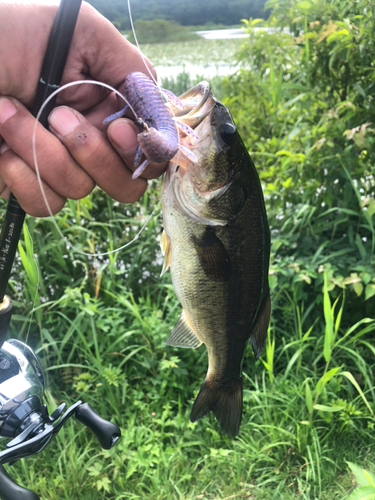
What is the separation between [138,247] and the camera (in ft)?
10.1

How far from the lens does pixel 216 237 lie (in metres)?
1.25

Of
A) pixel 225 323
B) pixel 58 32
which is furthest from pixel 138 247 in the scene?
pixel 58 32

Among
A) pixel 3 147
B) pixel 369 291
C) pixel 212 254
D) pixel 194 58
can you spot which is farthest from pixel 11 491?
pixel 194 58

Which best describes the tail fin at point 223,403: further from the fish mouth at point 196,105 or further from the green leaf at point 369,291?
the green leaf at point 369,291

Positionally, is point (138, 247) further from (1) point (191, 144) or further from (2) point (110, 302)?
(1) point (191, 144)

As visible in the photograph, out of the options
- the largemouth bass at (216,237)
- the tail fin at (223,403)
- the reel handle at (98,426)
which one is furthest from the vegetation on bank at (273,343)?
the reel handle at (98,426)

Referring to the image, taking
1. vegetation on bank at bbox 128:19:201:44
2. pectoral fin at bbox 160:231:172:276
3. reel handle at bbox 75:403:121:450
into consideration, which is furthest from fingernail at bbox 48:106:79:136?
vegetation on bank at bbox 128:19:201:44

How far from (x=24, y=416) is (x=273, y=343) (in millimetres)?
1671

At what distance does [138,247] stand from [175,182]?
6.21 feet

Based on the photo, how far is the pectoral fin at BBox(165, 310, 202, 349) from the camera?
4.76 feet

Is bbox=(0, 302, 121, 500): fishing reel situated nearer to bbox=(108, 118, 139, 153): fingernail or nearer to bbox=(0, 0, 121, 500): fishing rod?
bbox=(0, 0, 121, 500): fishing rod

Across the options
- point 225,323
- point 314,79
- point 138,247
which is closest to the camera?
point 225,323

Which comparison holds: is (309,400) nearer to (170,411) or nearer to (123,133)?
(170,411)

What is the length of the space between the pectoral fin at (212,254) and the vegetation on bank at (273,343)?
1144 millimetres
